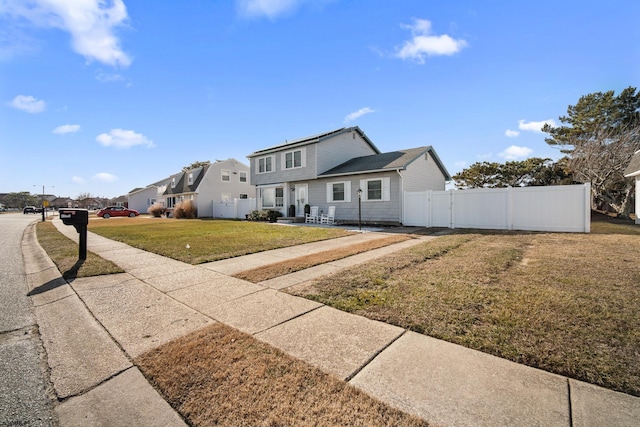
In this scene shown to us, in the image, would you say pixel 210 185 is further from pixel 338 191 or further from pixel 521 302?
pixel 521 302

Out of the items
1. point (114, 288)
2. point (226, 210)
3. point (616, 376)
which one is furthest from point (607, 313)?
point (226, 210)

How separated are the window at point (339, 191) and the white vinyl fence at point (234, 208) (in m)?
8.41

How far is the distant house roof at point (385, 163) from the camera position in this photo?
593 inches

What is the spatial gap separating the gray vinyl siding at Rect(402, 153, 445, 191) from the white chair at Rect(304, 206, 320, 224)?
5.95 m

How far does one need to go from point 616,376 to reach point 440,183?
18020 mm

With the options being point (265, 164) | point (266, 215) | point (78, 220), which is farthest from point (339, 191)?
point (78, 220)

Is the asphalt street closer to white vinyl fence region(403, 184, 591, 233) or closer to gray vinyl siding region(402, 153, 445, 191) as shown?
white vinyl fence region(403, 184, 591, 233)

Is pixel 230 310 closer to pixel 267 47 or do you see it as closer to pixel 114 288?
pixel 114 288

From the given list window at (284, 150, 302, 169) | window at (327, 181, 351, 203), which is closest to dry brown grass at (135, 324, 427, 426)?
window at (327, 181, 351, 203)

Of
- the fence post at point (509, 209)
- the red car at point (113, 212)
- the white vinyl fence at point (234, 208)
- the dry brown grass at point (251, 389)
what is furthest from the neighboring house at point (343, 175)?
the red car at point (113, 212)

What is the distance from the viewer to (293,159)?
19.5m

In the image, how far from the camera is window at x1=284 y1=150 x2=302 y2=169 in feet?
62.5

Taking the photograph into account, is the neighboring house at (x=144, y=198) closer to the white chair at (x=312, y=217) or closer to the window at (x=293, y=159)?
the window at (x=293, y=159)

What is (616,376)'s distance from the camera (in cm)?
206
